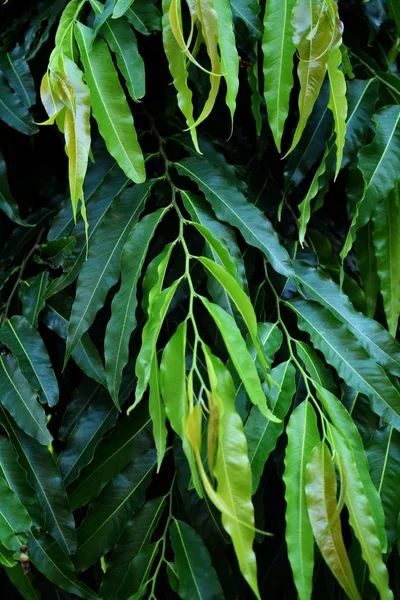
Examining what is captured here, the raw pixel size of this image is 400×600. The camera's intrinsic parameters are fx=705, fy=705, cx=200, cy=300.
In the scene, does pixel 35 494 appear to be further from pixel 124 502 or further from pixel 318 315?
pixel 318 315

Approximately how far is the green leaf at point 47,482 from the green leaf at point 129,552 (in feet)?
Result: 0.20

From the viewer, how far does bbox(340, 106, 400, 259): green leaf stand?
0.79 meters

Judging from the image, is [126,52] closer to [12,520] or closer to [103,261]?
[103,261]

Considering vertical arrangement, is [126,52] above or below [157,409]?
above

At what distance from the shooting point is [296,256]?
921 millimetres

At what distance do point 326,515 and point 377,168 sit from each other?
1.33 feet

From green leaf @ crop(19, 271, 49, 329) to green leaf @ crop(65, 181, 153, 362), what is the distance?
0.11 metres

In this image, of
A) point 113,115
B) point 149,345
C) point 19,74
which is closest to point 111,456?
point 149,345

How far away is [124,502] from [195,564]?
111 millimetres

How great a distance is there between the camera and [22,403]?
0.78 m

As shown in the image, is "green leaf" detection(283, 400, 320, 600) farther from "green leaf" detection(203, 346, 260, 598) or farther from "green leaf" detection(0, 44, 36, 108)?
"green leaf" detection(0, 44, 36, 108)

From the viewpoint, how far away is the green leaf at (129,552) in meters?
0.78

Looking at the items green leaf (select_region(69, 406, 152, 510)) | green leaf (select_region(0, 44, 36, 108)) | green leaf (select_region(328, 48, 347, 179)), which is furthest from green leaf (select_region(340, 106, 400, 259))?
green leaf (select_region(0, 44, 36, 108))

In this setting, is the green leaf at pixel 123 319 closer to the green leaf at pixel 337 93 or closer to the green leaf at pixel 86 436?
the green leaf at pixel 86 436
